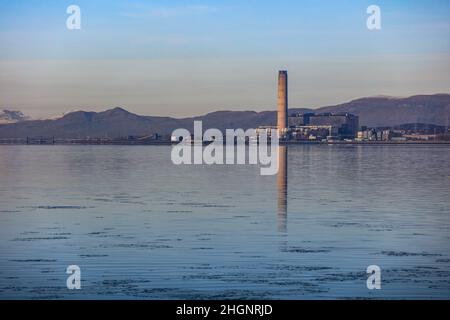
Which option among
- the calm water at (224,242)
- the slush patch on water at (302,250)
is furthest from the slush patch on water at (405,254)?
the slush patch on water at (302,250)

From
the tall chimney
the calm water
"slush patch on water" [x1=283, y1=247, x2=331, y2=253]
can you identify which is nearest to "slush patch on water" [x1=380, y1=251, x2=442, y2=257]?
the calm water

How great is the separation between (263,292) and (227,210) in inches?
493

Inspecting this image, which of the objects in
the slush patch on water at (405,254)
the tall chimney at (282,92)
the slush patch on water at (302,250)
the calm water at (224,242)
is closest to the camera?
the calm water at (224,242)

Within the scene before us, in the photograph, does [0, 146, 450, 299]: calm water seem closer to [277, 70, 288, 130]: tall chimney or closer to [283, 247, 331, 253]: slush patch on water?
[283, 247, 331, 253]: slush patch on water

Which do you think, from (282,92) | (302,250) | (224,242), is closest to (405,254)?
(302,250)

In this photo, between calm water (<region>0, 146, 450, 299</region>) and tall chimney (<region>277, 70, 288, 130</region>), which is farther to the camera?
tall chimney (<region>277, 70, 288, 130</region>)

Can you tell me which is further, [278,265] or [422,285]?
[278,265]

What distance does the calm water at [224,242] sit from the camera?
47.9 ft

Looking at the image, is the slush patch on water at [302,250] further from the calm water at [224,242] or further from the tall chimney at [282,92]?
the tall chimney at [282,92]

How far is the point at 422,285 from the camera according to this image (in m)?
14.7

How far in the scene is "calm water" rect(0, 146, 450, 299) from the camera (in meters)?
14.6
